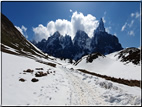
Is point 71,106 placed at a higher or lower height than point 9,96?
lower

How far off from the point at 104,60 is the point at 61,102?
210ft

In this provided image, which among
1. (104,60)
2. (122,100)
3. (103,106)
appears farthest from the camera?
(104,60)

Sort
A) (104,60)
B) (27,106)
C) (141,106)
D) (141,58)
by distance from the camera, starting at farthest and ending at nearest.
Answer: (104,60)
(141,58)
(141,106)
(27,106)

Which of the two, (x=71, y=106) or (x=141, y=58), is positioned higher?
(x=141, y=58)

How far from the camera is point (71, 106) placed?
8086mm

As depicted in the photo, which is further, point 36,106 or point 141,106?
point 141,106

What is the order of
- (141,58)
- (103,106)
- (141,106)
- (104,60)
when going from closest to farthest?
(141,106)
(103,106)
(141,58)
(104,60)

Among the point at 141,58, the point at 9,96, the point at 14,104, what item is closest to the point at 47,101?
the point at 14,104

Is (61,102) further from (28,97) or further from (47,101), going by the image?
(28,97)

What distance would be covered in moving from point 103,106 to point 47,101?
465cm

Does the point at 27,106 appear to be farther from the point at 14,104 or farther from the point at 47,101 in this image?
the point at 47,101

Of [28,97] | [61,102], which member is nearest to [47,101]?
[61,102]

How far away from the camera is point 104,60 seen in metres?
68.6

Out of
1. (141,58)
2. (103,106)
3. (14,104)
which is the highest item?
(141,58)
